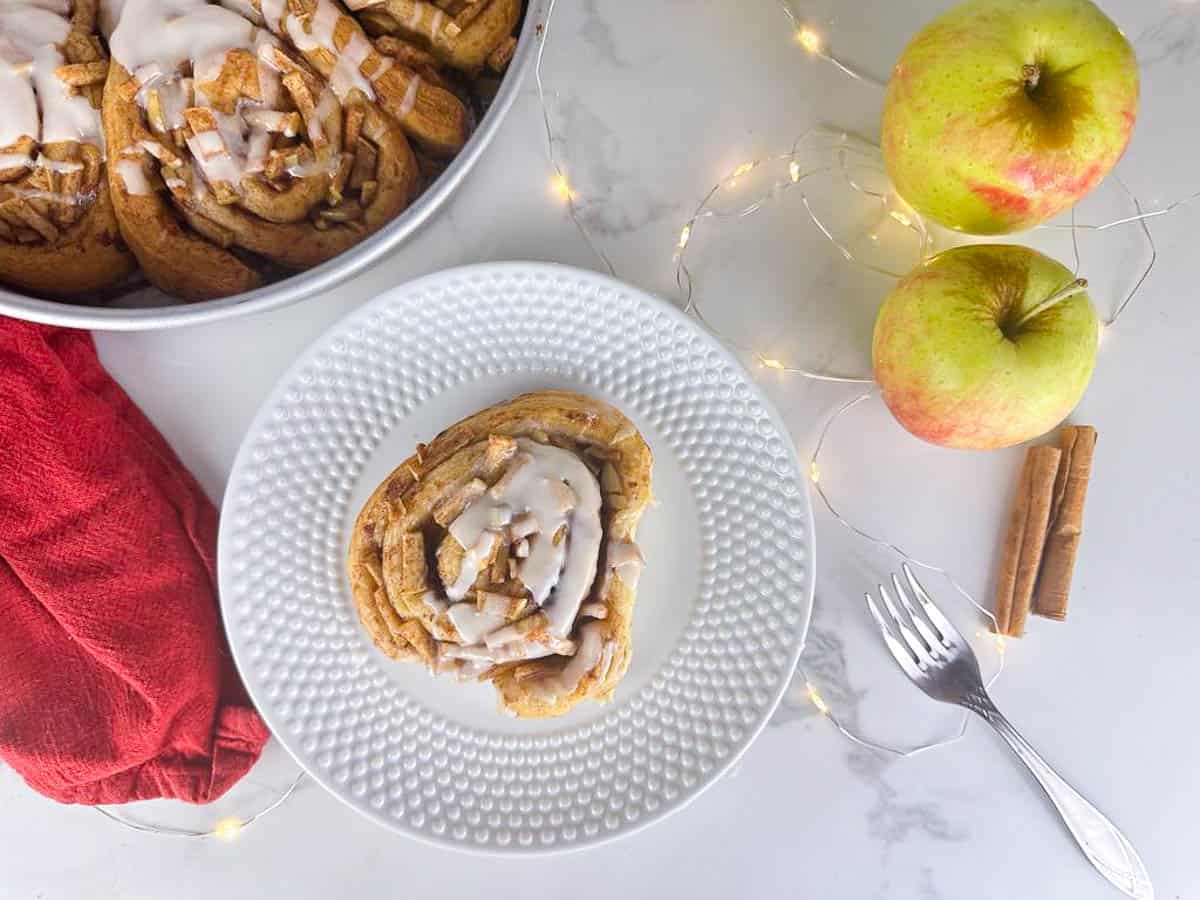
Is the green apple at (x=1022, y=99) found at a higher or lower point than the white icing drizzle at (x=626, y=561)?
higher

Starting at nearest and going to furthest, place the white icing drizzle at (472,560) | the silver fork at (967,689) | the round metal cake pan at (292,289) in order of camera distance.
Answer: the round metal cake pan at (292,289) < the white icing drizzle at (472,560) < the silver fork at (967,689)

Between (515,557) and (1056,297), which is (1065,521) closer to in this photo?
(1056,297)

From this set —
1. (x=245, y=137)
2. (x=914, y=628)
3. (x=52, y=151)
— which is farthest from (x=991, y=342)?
(x=52, y=151)

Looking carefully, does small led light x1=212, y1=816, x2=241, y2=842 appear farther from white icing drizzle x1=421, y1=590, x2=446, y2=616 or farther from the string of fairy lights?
white icing drizzle x1=421, y1=590, x2=446, y2=616

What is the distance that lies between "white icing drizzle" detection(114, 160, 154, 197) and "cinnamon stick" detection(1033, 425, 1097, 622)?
2.77 ft

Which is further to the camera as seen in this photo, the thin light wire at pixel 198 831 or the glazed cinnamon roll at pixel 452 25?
the thin light wire at pixel 198 831

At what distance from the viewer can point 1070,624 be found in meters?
0.92

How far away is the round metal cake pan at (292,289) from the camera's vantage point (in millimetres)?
691

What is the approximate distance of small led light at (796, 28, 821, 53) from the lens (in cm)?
90

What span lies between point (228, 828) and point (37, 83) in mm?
682

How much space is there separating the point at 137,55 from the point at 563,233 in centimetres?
38

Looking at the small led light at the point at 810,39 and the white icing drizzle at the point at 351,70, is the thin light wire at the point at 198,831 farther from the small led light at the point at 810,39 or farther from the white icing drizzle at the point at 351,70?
the small led light at the point at 810,39

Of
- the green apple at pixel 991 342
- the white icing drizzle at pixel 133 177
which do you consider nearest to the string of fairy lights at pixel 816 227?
the green apple at pixel 991 342

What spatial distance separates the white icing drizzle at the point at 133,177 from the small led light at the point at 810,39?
60cm
